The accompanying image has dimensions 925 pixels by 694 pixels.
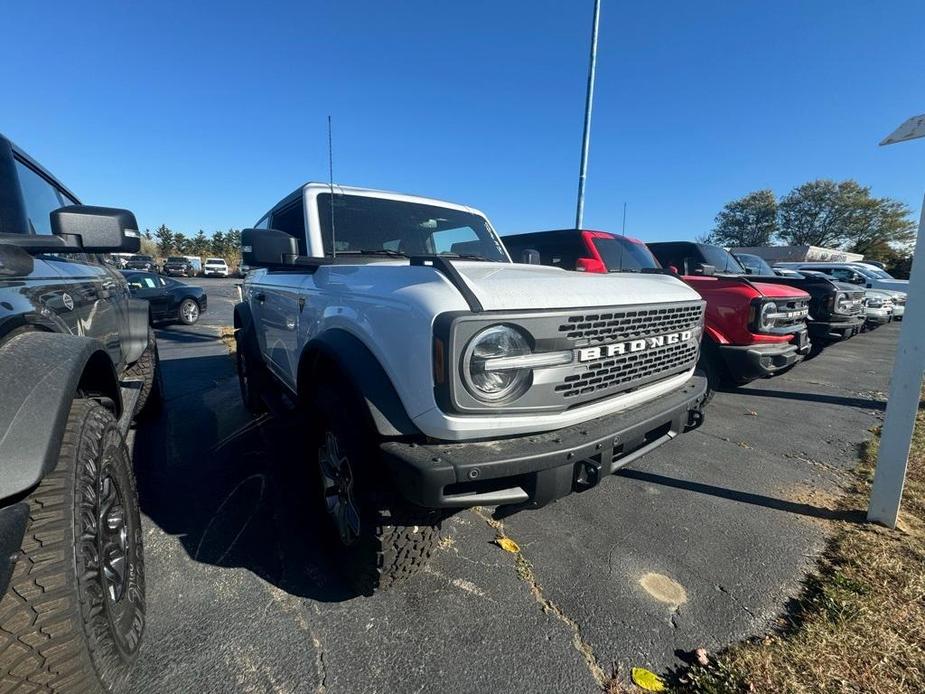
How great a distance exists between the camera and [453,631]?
183cm

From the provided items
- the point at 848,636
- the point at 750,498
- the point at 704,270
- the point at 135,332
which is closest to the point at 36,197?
the point at 135,332

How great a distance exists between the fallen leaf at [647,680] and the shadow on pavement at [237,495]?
1216 millimetres

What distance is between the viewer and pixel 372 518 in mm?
1737

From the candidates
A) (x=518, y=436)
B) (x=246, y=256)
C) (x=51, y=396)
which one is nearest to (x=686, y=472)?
(x=518, y=436)

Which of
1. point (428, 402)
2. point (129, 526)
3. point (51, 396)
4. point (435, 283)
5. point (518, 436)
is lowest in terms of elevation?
point (129, 526)

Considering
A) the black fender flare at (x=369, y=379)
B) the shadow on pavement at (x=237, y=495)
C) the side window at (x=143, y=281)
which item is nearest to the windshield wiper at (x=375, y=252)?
the black fender flare at (x=369, y=379)

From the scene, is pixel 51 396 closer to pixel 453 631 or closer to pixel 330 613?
pixel 330 613

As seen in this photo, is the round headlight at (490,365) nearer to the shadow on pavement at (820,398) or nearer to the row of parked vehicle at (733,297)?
the row of parked vehicle at (733,297)

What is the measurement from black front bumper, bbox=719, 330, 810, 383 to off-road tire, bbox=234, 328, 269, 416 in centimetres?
413

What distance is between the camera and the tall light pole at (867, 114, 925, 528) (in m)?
2.45

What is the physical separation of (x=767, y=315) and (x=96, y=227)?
483cm

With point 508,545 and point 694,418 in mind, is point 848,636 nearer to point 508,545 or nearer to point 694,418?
point 694,418

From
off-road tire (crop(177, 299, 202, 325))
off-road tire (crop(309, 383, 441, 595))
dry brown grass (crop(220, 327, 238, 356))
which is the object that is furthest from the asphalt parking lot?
off-road tire (crop(177, 299, 202, 325))

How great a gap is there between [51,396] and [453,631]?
5.32 feet
